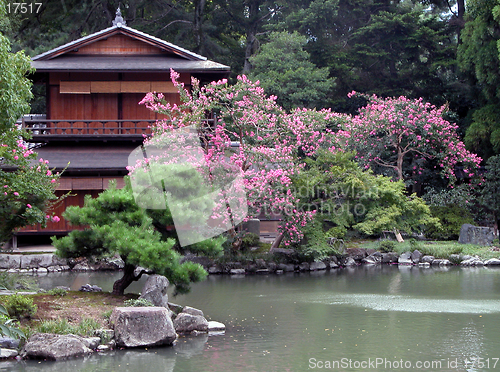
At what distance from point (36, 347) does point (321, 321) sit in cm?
522

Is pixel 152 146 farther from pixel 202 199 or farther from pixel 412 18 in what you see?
pixel 412 18

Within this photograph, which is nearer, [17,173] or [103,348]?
[103,348]

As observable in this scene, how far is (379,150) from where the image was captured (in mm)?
22969

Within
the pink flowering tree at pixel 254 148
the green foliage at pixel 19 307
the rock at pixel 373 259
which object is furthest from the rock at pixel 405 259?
the green foliage at pixel 19 307

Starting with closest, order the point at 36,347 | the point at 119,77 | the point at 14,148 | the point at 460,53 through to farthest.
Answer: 1. the point at 36,347
2. the point at 14,148
3. the point at 119,77
4. the point at 460,53

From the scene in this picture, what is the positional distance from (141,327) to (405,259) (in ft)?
40.3

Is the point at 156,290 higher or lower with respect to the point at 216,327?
higher

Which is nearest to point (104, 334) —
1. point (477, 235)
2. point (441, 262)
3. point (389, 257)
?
point (389, 257)

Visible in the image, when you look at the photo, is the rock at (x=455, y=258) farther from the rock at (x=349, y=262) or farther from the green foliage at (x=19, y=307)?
the green foliage at (x=19, y=307)

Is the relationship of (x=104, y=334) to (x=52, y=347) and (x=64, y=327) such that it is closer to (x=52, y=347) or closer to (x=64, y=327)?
(x=64, y=327)

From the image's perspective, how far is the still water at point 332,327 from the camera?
8258 millimetres

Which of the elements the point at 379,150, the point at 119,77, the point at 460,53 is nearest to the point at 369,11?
the point at 460,53

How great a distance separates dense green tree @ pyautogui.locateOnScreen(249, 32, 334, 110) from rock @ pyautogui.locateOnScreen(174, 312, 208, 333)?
17.0 m

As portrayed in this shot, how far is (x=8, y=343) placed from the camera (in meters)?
8.53
